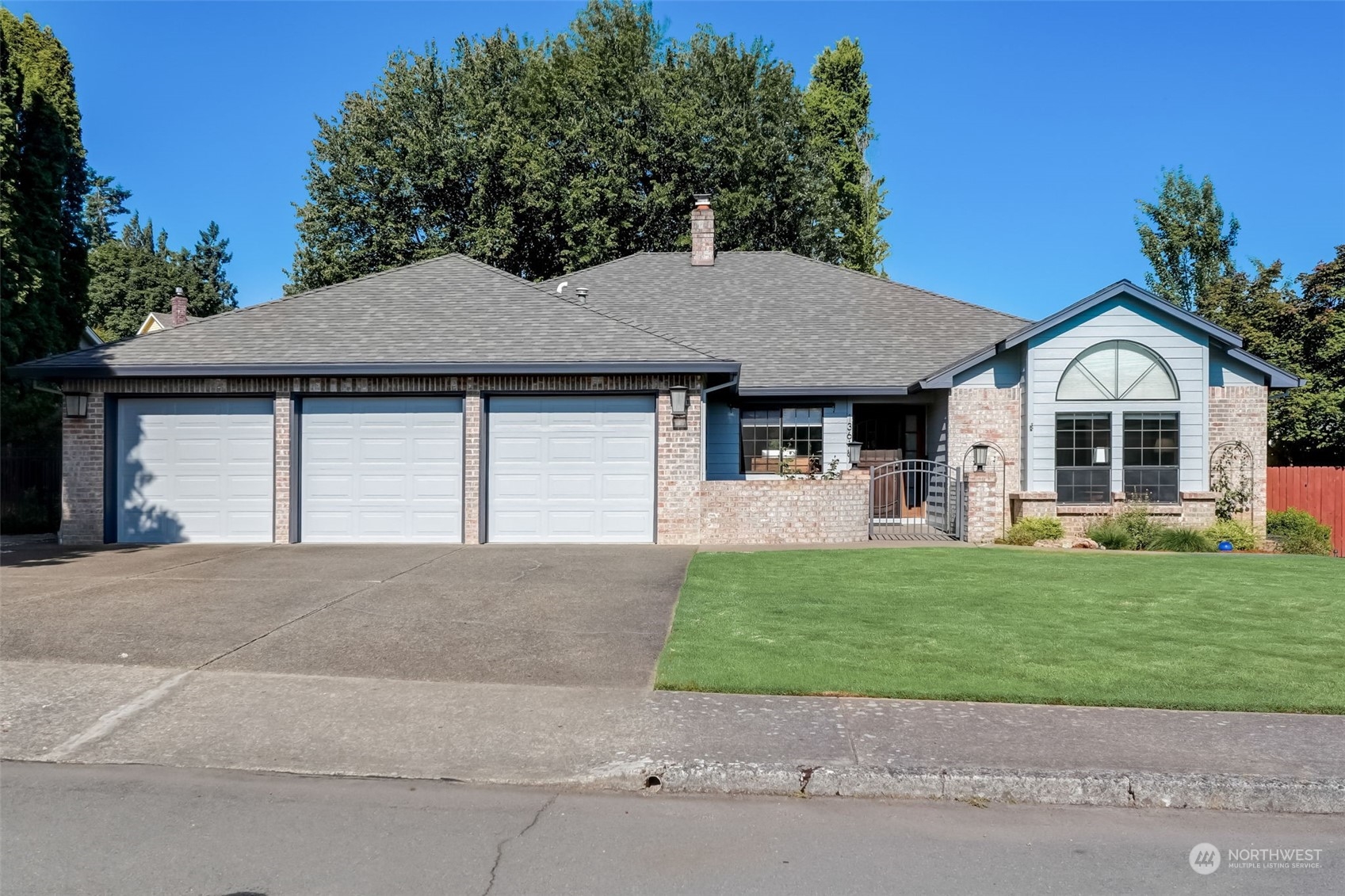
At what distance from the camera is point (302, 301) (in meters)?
16.8

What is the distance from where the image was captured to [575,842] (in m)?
4.11

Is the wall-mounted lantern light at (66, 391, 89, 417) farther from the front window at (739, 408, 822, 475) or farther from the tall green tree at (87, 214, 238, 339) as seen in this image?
the tall green tree at (87, 214, 238, 339)

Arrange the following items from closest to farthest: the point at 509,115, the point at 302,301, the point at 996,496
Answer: the point at 996,496 < the point at 302,301 < the point at 509,115

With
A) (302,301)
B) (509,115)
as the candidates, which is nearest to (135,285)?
(509,115)

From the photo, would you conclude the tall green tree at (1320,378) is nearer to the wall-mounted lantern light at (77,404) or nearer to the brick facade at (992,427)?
the brick facade at (992,427)

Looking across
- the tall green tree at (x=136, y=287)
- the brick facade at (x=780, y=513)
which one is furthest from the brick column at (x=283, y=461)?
the tall green tree at (x=136, y=287)

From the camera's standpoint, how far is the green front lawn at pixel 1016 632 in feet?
20.2

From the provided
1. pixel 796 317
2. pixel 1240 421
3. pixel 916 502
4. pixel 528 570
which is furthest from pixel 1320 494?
pixel 528 570

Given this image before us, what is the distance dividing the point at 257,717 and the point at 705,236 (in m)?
19.1

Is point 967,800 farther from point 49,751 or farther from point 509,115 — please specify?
point 509,115

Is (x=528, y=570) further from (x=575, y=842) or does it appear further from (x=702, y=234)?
(x=702, y=234)

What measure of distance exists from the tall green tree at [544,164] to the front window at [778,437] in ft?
43.7

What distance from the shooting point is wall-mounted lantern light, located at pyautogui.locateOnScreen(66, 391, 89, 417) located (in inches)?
584

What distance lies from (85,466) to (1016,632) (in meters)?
14.7
